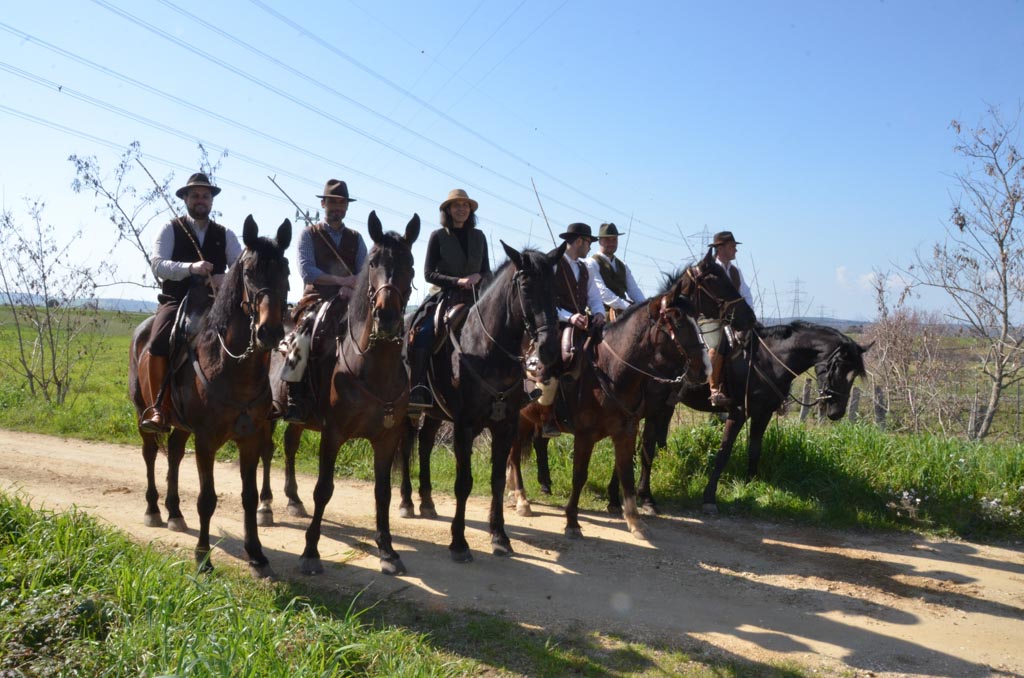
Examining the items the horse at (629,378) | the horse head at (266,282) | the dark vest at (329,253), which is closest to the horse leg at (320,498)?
the horse head at (266,282)

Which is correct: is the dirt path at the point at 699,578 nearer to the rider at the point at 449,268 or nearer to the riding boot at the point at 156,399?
the riding boot at the point at 156,399

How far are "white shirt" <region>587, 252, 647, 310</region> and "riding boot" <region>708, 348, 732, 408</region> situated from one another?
3.73 ft

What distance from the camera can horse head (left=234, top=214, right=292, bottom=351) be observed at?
204 inches

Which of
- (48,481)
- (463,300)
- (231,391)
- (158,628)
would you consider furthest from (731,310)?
(48,481)

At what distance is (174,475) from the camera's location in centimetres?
702

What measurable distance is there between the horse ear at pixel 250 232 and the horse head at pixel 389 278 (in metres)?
0.83

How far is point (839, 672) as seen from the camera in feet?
14.9

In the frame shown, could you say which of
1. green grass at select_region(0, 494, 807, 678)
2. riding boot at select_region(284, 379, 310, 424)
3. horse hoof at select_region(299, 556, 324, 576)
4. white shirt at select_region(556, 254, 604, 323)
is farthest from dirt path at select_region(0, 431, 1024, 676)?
white shirt at select_region(556, 254, 604, 323)

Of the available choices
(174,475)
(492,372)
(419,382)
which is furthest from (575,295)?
(174,475)

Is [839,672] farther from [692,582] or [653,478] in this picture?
[653,478]

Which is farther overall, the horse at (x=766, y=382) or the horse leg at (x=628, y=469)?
the horse at (x=766, y=382)

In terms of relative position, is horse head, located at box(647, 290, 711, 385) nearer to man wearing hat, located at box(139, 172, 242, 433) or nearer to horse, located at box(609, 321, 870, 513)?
horse, located at box(609, 321, 870, 513)

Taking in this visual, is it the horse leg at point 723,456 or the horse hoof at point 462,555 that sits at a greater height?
the horse leg at point 723,456

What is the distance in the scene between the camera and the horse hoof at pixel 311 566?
231 inches
